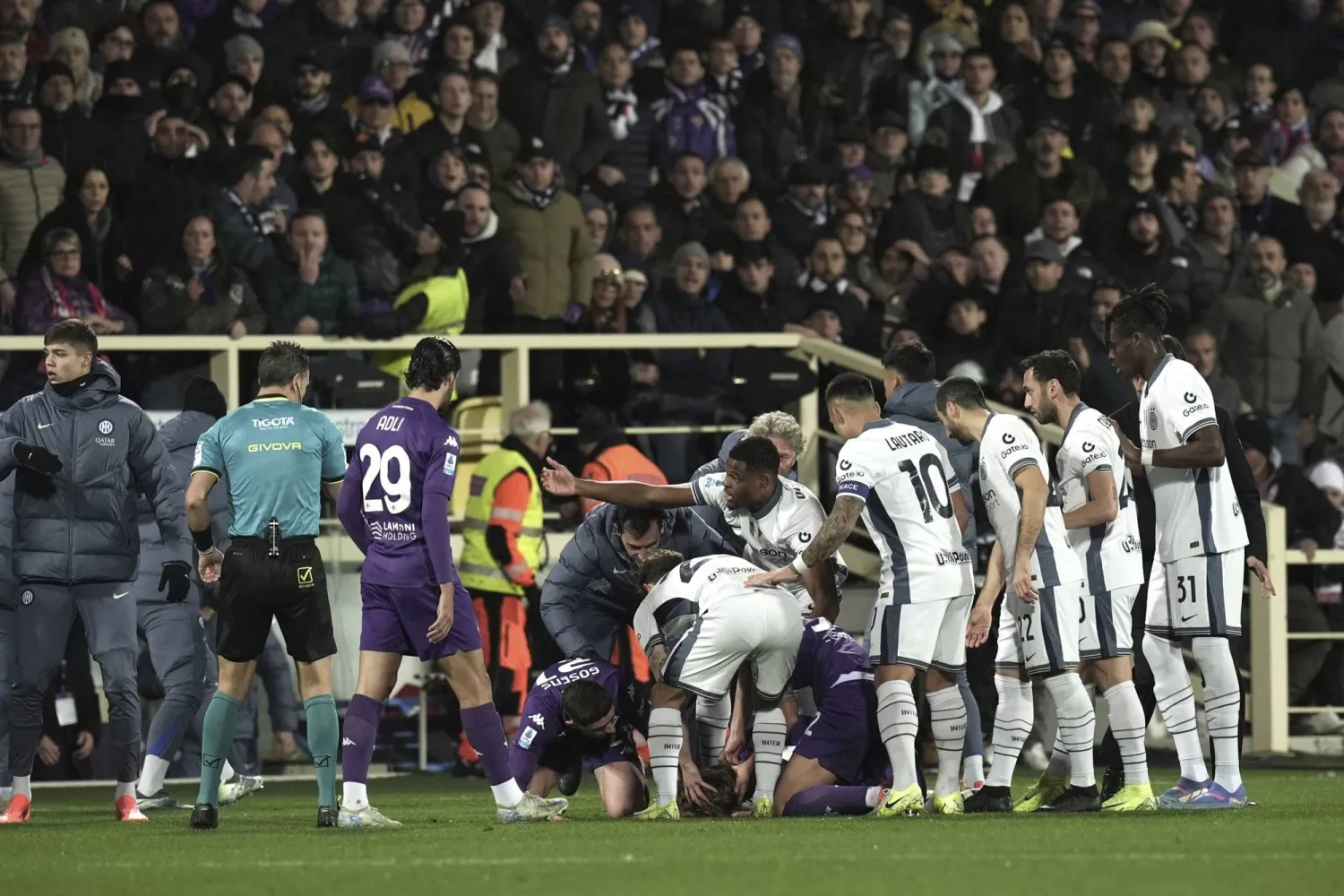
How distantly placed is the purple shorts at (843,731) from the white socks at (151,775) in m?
2.96

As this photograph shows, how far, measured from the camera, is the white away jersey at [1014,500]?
945 cm

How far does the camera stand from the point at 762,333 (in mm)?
14680

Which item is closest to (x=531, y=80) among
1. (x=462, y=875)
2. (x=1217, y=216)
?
(x=1217, y=216)

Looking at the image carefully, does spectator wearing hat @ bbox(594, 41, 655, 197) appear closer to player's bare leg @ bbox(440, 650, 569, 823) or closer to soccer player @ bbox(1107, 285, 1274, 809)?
soccer player @ bbox(1107, 285, 1274, 809)

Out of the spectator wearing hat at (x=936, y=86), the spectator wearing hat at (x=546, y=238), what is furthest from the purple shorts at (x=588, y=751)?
the spectator wearing hat at (x=936, y=86)

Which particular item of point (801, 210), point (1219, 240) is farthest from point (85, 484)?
point (1219, 240)

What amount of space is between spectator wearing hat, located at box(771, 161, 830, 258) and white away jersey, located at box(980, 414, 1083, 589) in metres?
6.82

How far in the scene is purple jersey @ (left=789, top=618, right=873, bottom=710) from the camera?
Result: 9836 millimetres

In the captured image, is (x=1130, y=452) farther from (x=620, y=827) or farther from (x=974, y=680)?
(x=974, y=680)

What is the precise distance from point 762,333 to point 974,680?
2685 millimetres

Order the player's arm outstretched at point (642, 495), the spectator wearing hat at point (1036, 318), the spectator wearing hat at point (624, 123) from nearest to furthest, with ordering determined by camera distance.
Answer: the player's arm outstretched at point (642, 495)
the spectator wearing hat at point (1036, 318)
the spectator wearing hat at point (624, 123)

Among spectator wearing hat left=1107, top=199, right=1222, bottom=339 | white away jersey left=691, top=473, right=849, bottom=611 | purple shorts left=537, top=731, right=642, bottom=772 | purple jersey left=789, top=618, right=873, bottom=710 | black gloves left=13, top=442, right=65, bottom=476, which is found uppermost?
spectator wearing hat left=1107, top=199, right=1222, bottom=339

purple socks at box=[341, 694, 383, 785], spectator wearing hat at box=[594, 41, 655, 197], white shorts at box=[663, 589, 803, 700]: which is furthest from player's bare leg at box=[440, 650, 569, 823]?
spectator wearing hat at box=[594, 41, 655, 197]

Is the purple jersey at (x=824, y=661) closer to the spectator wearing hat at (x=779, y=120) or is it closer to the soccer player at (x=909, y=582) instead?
the soccer player at (x=909, y=582)
